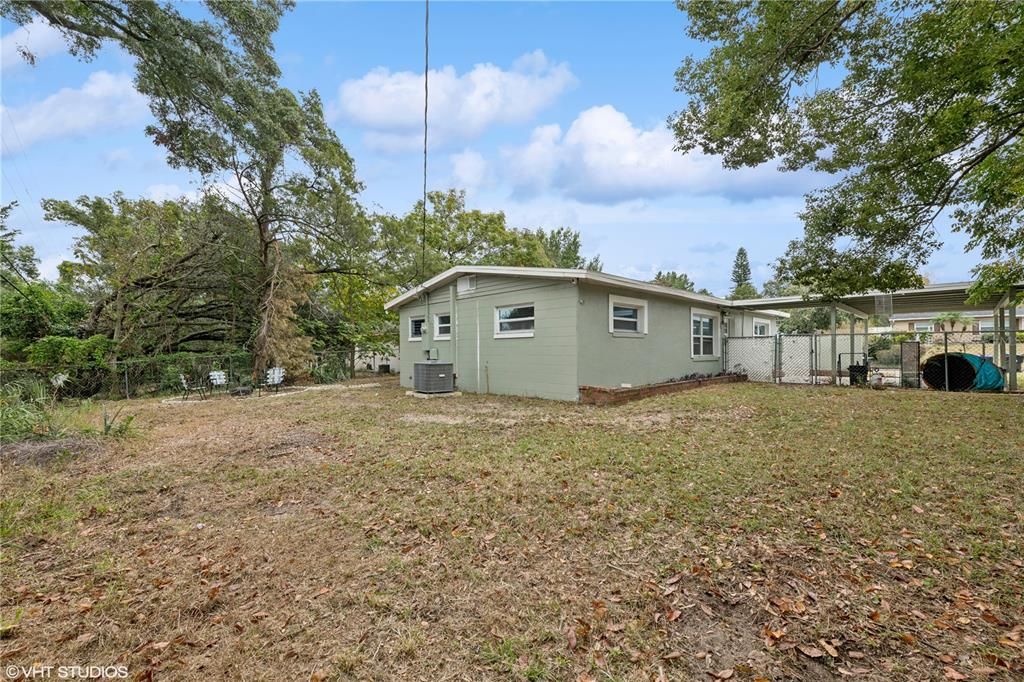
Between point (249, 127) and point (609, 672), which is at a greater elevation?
point (249, 127)

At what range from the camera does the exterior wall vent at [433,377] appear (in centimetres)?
1092

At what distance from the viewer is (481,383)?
11.4 meters

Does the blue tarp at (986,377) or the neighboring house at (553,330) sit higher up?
the neighboring house at (553,330)

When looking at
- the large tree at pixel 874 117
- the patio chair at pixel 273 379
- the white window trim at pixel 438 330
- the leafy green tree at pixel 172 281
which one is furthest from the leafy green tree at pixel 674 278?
the patio chair at pixel 273 379

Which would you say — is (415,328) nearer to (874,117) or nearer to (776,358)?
(776,358)

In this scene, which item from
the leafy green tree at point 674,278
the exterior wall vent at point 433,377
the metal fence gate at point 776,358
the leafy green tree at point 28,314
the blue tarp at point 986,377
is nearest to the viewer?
the blue tarp at point 986,377

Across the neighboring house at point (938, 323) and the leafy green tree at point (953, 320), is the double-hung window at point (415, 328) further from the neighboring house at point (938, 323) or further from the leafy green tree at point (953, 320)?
the leafy green tree at point (953, 320)

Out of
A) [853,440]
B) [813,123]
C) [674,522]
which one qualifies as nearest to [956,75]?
[813,123]

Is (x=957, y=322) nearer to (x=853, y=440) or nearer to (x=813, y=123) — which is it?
(x=813, y=123)

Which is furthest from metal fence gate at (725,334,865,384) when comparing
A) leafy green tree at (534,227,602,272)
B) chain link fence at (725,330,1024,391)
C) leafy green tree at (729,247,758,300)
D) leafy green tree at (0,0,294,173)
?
leafy green tree at (729,247,758,300)

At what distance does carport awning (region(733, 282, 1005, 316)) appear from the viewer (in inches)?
425

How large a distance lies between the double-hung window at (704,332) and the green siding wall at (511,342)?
211 inches

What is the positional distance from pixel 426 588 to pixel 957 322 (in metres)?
35.9

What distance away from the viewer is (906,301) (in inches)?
503
